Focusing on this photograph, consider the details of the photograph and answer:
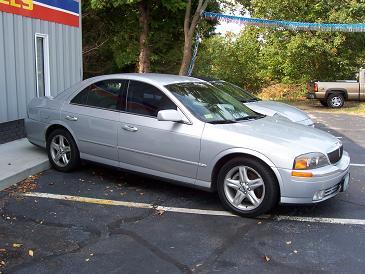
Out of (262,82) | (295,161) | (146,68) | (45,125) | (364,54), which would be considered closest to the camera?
(295,161)

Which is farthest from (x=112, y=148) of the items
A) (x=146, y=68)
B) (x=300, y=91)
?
(x=300, y=91)

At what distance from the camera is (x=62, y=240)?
4406 millimetres

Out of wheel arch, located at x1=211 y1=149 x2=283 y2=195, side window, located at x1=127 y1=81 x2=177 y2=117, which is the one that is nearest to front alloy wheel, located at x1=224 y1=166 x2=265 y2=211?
wheel arch, located at x1=211 y1=149 x2=283 y2=195

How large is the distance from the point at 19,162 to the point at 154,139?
2491 mm

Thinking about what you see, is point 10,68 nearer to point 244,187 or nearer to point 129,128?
point 129,128

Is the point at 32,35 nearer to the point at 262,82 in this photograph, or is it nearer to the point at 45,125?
the point at 45,125

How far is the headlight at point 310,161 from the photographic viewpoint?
15.7 ft

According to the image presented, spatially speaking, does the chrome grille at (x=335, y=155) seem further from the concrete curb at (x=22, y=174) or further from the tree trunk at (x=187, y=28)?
the tree trunk at (x=187, y=28)

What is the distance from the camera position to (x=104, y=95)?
6.39 meters

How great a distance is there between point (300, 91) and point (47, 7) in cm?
1649

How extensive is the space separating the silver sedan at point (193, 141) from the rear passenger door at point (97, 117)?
1 cm

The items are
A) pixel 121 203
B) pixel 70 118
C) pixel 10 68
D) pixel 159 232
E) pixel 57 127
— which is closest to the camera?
pixel 159 232

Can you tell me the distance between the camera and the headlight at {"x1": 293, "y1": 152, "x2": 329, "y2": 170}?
479cm

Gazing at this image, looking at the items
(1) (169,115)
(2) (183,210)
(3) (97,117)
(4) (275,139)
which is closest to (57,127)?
(3) (97,117)
